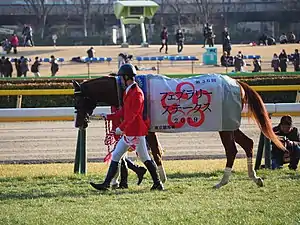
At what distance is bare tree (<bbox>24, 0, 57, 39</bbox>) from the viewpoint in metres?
65.8

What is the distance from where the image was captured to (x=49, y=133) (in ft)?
51.7

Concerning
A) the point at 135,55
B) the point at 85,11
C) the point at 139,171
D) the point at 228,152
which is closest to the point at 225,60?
the point at 135,55

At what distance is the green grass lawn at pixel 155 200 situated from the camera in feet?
21.3

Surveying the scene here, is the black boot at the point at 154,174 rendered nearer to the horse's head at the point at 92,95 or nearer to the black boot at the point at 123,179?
the black boot at the point at 123,179

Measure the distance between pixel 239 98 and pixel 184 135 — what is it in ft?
21.6

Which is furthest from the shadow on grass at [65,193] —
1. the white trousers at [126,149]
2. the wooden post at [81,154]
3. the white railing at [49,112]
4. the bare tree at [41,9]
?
the bare tree at [41,9]

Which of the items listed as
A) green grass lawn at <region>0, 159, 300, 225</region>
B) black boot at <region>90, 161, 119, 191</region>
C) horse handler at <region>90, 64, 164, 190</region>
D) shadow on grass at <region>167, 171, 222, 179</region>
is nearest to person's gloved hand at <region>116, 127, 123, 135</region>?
horse handler at <region>90, 64, 164, 190</region>

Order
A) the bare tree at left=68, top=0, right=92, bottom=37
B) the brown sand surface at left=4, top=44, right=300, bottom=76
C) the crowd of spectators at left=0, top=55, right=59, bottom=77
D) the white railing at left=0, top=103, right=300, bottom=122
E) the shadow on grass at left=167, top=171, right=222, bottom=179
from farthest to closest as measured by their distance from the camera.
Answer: the bare tree at left=68, top=0, right=92, bottom=37, the brown sand surface at left=4, top=44, right=300, bottom=76, the crowd of spectators at left=0, top=55, right=59, bottom=77, the white railing at left=0, top=103, right=300, bottom=122, the shadow on grass at left=167, top=171, right=222, bottom=179

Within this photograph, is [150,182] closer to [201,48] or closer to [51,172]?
[51,172]

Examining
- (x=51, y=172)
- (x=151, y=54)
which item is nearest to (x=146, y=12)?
(x=151, y=54)

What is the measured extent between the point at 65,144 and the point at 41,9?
5404 centimetres

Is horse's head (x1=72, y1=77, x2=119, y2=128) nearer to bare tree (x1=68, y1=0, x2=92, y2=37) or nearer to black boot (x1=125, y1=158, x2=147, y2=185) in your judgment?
black boot (x1=125, y1=158, x2=147, y2=185)

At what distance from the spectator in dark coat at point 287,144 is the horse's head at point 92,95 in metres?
2.94

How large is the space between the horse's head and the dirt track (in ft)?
11.7
